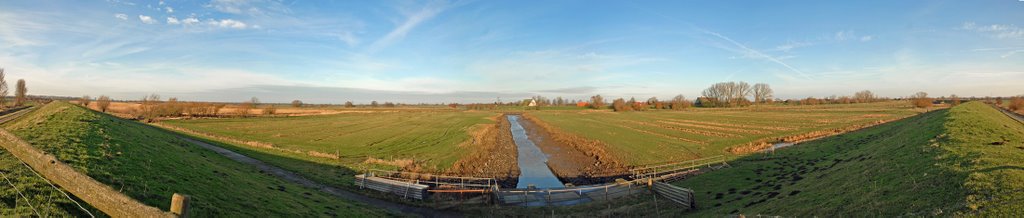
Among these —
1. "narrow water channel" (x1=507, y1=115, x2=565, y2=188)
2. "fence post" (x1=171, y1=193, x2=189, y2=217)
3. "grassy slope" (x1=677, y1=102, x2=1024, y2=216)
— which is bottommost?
"narrow water channel" (x1=507, y1=115, x2=565, y2=188)

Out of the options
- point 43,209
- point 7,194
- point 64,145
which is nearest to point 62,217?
point 43,209

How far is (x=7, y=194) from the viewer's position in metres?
10.1

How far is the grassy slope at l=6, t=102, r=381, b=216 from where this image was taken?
14.1 m

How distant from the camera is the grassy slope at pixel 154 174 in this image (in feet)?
46.2

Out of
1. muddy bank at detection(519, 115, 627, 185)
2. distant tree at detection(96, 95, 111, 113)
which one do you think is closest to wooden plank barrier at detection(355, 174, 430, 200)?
muddy bank at detection(519, 115, 627, 185)

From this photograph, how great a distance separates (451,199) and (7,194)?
Result: 19.6 m

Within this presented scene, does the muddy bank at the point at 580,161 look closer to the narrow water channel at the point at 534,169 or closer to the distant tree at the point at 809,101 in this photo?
the narrow water channel at the point at 534,169

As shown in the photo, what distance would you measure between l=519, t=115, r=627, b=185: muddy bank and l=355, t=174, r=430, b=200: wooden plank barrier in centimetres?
1453

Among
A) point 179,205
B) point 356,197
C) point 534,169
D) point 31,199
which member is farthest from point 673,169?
point 31,199

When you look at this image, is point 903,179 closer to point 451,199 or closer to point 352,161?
point 451,199

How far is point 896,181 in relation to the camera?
16.1 m

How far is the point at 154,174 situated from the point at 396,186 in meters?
13.3

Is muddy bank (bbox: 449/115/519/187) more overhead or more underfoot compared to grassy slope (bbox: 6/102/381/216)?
more underfoot

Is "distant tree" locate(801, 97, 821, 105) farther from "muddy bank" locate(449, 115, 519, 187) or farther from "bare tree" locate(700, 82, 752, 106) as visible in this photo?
"muddy bank" locate(449, 115, 519, 187)
